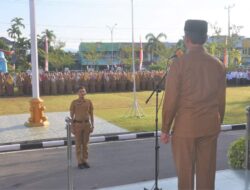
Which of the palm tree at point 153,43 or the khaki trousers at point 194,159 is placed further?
the palm tree at point 153,43

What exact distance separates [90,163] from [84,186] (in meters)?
1.69

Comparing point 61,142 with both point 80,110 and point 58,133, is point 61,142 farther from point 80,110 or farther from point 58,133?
point 80,110

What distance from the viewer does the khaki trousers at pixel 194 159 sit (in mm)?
3916

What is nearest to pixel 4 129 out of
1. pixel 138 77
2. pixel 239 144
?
pixel 239 144

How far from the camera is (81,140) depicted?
8203mm

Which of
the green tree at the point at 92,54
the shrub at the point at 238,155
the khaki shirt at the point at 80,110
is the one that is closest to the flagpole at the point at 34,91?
the khaki shirt at the point at 80,110

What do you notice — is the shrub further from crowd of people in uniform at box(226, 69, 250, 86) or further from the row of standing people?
crowd of people in uniform at box(226, 69, 250, 86)

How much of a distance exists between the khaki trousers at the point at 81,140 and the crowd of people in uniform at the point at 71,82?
16759 mm

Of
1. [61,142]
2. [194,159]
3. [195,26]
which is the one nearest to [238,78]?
[61,142]

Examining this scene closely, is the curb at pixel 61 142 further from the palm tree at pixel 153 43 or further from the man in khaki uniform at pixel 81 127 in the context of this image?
the palm tree at pixel 153 43

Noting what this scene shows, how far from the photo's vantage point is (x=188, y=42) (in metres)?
3.90

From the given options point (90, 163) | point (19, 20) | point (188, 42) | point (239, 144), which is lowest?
point (90, 163)

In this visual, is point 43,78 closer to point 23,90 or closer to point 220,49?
point 23,90

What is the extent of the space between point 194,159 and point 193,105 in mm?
527
